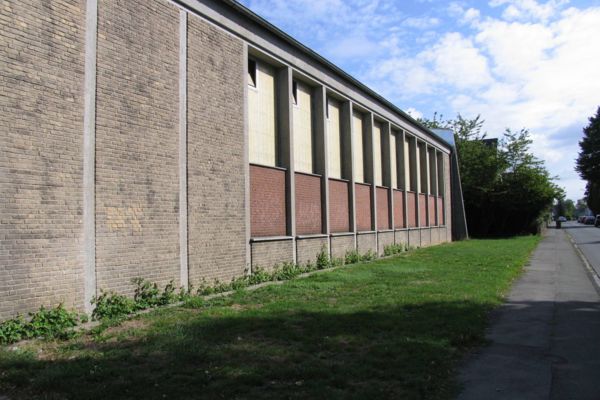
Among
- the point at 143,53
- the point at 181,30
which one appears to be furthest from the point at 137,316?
the point at 181,30

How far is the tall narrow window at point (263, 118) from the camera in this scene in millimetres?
13719

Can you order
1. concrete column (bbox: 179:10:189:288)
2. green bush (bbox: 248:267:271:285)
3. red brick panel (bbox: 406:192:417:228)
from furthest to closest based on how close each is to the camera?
red brick panel (bbox: 406:192:417:228)
green bush (bbox: 248:267:271:285)
concrete column (bbox: 179:10:189:288)

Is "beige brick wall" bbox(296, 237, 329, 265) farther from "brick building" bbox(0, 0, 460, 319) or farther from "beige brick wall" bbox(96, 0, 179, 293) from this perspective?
"beige brick wall" bbox(96, 0, 179, 293)

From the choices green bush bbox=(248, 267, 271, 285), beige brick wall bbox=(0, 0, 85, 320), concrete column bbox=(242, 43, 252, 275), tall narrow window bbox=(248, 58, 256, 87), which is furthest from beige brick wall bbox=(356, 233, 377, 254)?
beige brick wall bbox=(0, 0, 85, 320)

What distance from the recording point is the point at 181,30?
1071cm

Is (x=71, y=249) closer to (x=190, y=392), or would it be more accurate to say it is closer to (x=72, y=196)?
(x=72, y=196)

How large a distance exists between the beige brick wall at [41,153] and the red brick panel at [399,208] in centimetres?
1878

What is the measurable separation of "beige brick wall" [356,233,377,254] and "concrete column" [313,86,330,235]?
2.94 m

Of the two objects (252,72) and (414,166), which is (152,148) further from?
(414,166)

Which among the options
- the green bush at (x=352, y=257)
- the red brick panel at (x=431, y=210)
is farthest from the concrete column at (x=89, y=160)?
the red brick panel at (x=431, y=210)

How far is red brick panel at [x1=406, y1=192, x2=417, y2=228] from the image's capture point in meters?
27.3

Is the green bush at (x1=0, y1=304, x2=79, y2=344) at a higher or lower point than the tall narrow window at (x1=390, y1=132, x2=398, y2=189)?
lower

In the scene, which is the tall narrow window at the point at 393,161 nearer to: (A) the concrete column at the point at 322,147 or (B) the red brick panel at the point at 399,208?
(B) the red brick panel at the point at 399,208

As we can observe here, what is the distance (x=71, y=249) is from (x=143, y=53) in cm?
387
